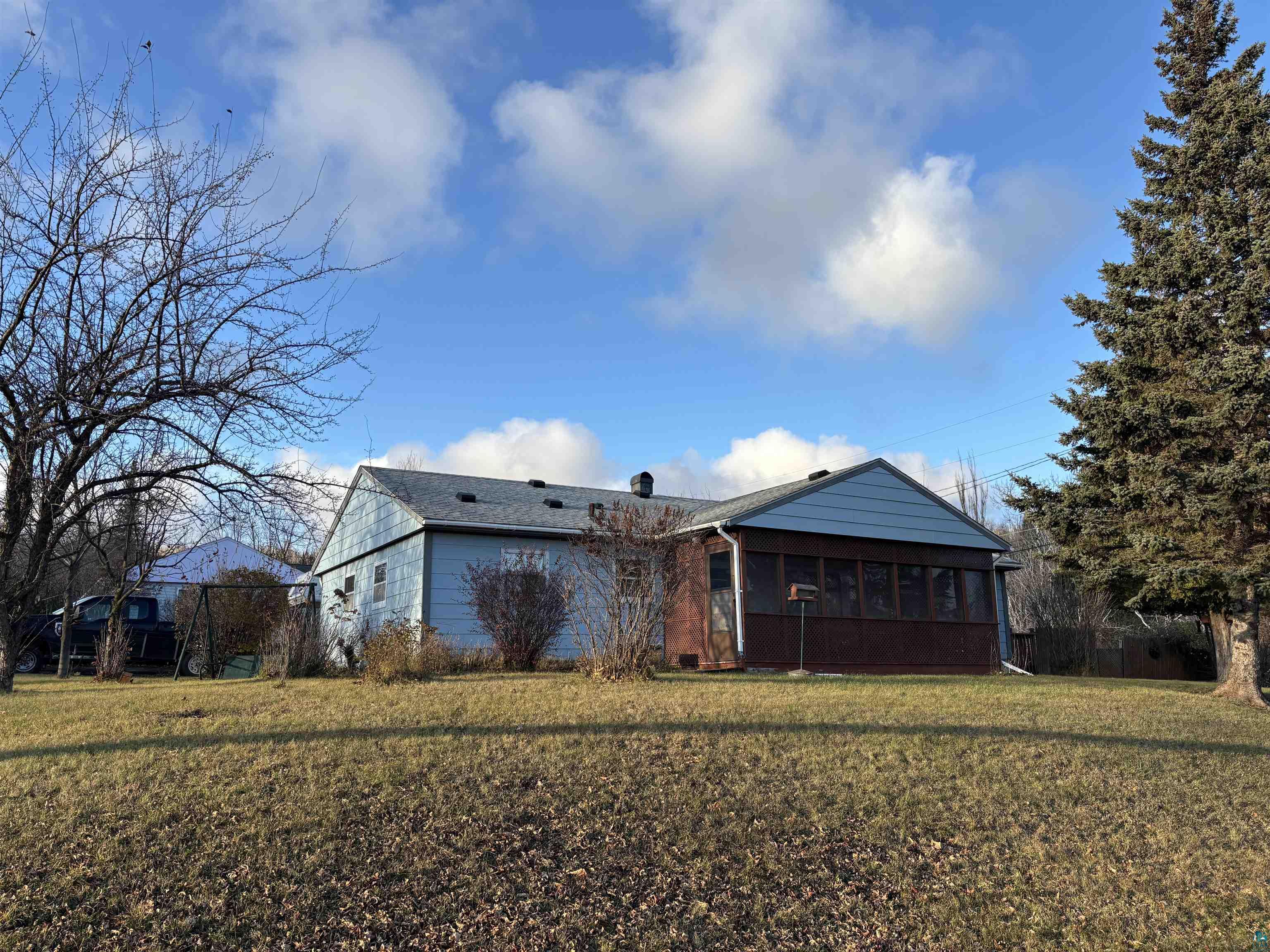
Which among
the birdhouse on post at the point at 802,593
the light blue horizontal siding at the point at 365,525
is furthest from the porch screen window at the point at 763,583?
the light blue horizontal siding at the point at 365,525

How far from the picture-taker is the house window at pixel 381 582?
18172 millimetres

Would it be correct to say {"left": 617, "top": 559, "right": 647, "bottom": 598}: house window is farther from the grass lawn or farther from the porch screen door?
the porch screen door

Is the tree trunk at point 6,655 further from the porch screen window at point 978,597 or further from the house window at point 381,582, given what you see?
the porch screen window at point 978,597

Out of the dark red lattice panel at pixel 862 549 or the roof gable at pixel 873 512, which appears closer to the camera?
the dark red lattice panel at pixel 862 549

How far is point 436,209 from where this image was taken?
10.7 meters

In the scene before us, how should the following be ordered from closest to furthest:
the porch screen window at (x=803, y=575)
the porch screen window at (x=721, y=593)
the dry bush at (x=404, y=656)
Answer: the dry bush at (x=404, y=656)
the porch screen window at (x=721, y=593)
the porch screen window at (x=803, y=575)

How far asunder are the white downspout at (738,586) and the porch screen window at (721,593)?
24 cm

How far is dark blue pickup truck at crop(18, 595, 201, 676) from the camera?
18422 millimetres

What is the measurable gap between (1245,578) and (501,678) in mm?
10854

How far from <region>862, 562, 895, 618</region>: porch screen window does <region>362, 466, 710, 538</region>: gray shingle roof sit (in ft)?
13.4

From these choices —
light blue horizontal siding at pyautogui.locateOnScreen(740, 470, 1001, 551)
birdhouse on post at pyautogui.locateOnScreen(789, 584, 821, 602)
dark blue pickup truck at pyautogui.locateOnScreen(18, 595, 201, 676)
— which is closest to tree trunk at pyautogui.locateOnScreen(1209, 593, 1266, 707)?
light blue horizontal siding at pyautogui.locateOnScreen(740, 470, 1001, 551)

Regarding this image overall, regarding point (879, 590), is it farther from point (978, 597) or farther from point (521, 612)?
point (521, 612)

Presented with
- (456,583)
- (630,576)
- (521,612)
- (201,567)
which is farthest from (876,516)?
(201,567)

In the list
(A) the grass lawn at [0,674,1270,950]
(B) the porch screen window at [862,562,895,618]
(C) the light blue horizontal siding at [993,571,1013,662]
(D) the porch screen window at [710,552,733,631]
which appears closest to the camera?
(A) the grass lawn at [0,674,1270,950]
